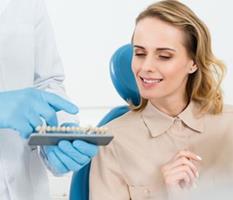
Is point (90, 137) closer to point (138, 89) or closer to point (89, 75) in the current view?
point (138, 89)

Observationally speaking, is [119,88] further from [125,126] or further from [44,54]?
[44,54]

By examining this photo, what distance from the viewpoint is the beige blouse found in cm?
120

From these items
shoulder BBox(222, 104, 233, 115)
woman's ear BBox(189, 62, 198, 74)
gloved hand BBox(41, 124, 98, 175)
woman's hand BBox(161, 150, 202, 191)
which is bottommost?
woman's hand BBox(161, 150, 202, 191)

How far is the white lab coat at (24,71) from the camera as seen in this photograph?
1024 millimetres

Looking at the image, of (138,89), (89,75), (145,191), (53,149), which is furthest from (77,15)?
(53,149)

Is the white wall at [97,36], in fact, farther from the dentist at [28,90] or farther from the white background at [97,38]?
the dentist at [28,90]

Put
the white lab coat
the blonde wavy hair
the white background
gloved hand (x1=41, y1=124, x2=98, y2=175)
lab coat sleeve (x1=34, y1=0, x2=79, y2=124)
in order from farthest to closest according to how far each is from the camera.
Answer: the white background → the blonde wavy hair → lab coat sleeve (x1=34, y1=0, x2=79, y2=124) → the white lab coat → gloved hand (x1=41, y1=124, x2=98, y2=175)

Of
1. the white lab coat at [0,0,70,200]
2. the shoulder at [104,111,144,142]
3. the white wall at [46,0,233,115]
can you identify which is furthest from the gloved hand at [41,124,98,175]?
the white wall at [46,0,233,115]

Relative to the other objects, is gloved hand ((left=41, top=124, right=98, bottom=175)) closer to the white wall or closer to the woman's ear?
the woman's ear

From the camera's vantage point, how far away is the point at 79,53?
1953mm

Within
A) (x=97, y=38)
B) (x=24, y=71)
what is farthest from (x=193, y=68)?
(x=97, y=38)

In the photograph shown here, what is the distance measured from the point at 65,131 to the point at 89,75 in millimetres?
1110

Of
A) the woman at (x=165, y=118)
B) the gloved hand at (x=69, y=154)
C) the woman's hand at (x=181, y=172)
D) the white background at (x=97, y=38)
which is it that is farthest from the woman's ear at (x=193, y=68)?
the white background at (x=97, y=38)

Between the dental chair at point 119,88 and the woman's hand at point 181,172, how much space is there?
10.1 inches
